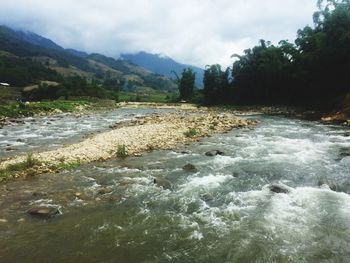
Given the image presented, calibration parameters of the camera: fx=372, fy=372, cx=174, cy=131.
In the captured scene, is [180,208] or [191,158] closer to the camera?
[180,208]

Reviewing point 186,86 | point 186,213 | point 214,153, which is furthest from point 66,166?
point 186,86

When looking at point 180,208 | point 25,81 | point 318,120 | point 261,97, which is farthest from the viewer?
point 25,81

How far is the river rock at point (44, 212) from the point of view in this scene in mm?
11973

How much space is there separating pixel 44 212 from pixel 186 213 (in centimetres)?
461

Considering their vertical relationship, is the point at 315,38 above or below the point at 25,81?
above

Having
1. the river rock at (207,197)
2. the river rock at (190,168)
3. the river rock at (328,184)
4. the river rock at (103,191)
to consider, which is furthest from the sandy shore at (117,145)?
the river rock at (328,184)

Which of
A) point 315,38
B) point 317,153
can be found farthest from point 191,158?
point 315,38

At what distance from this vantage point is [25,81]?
5295 inches

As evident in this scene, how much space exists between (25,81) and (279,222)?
451ft

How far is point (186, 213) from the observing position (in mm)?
12078

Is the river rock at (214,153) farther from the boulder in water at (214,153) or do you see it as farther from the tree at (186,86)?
the tree at (186,86)

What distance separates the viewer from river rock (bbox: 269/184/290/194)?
13934 millimetres

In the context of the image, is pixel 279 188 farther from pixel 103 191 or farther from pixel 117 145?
pixel 117 145

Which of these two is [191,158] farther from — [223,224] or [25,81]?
[25,81]
